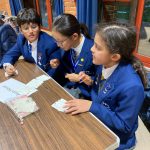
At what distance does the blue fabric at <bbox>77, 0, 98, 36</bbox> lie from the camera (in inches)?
86.5

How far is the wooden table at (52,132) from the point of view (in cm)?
81

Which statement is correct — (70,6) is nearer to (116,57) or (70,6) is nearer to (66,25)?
(66,25)

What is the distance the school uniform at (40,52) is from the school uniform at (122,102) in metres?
0.77

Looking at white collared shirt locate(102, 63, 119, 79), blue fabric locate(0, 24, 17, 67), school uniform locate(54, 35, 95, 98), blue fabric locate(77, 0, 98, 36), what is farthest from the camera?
blue fabric locate(77, 0, 98, 36)

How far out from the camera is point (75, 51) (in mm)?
1496

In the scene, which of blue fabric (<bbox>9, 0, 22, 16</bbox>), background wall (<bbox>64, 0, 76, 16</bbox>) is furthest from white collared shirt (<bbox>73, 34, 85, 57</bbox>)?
blue fabric (<bbox>9, 0, 22, 16</bbox>)

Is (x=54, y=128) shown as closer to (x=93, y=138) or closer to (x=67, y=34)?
(x=93, y=138)

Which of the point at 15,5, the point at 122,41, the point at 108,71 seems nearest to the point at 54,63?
the point at 108,71

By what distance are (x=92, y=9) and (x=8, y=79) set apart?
1354mm

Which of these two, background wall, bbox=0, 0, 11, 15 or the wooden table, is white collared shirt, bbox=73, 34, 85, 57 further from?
background wall, bbox=0, 0, 11, 15

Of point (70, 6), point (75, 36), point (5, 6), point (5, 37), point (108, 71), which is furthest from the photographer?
point (5, 6)

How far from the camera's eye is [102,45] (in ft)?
3.39

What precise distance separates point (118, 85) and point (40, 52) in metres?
0.92

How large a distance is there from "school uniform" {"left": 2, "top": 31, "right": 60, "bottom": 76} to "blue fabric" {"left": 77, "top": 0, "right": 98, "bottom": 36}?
78 cm
